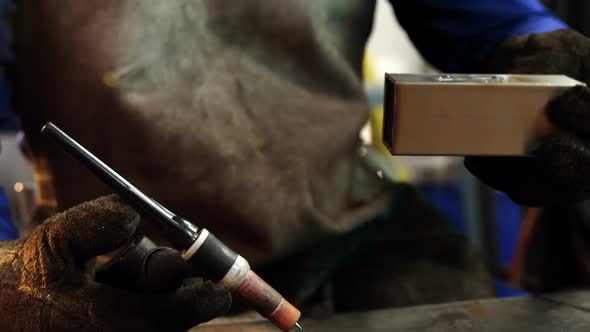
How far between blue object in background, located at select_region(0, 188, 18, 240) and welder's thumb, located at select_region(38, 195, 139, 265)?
0.85 feet

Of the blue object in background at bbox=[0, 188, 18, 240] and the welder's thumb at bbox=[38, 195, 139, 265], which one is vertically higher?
the welder's thumb at bbox=[38, 195, 139, 265]

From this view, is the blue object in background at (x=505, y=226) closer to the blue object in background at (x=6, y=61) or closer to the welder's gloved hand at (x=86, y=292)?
the blue object in background at (x=6, y=61)

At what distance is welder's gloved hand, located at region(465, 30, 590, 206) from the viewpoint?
634 millimetres

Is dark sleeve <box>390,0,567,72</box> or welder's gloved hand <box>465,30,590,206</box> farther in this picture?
dark sleeve <box>390,0,567,72</box>

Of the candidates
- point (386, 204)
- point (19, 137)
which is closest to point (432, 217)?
point (386, 204)

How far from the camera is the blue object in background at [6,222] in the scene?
0.78 meters

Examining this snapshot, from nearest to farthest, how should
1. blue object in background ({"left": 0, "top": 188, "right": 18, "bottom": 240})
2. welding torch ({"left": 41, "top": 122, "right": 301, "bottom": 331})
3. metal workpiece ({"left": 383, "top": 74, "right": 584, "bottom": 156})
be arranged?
1. welding torch ({"left": 41, "top": 122, "right": 301, "bottom": 331})
2. metal workpiece ({"left": 383, "top": 74, "right": 584, "bottom": 156})
3. blue object in background ({"left": 0, "top": 188, "right": 18, "bottom": 240})

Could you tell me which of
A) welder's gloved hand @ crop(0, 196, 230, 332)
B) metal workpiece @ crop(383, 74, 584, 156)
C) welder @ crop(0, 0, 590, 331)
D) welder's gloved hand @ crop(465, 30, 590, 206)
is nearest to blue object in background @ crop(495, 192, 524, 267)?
welder @ crop(0, 0, 590, 331)

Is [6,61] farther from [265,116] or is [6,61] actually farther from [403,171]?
[403,171]

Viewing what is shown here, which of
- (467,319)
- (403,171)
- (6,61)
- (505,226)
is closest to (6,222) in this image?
(6,61)

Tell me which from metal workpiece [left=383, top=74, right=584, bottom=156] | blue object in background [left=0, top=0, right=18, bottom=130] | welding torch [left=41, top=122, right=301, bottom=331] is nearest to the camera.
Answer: welding torch [left=41, top=122, right=301, bottom=331]

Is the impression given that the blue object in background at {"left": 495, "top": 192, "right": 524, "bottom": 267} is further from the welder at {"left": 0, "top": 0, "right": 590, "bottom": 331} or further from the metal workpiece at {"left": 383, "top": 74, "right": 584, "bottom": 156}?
the metal workpiece at {"left": 383, "top": 74, "right": 584, "bottom": 156}

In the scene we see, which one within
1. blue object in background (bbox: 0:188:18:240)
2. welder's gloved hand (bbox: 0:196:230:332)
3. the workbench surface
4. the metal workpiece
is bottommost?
the workbench surface

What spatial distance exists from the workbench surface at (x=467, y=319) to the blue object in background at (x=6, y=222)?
256mm
